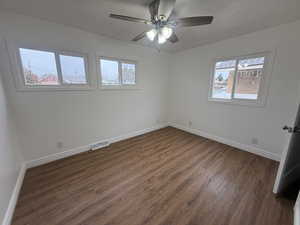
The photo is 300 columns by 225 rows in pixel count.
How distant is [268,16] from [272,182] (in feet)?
8.15

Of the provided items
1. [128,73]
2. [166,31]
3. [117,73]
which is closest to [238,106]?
[166,31]

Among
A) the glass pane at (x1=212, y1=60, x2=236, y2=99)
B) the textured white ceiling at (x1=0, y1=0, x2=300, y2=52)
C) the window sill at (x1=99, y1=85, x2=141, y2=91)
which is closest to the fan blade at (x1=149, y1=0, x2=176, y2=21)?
the textured white ceiling at (x1=0, y1=0, x2=300, y2=52)

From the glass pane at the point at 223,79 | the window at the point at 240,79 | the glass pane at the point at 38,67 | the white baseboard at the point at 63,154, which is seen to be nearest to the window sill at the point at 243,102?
the window at the point at 240,79

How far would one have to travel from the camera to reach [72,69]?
2.39 metres

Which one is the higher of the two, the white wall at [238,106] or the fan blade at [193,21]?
the fan blade at [193,21]

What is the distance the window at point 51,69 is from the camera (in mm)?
1978

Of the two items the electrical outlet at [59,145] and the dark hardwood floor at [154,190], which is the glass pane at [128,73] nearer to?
the dark hardwood floor at [154,190]

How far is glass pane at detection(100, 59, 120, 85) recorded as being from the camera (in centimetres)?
276

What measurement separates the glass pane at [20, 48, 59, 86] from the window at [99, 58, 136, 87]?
0.84 m

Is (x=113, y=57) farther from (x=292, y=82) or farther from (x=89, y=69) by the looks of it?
(x=292, y=82)

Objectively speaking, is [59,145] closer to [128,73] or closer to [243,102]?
[128,73]

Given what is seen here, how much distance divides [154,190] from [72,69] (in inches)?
100

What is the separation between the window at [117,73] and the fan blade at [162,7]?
154 centimetres

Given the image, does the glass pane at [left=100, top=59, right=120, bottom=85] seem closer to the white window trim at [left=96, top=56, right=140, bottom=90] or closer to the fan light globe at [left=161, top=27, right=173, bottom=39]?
the white window trim at [left=96, top=56, right=140, bottom=90]
